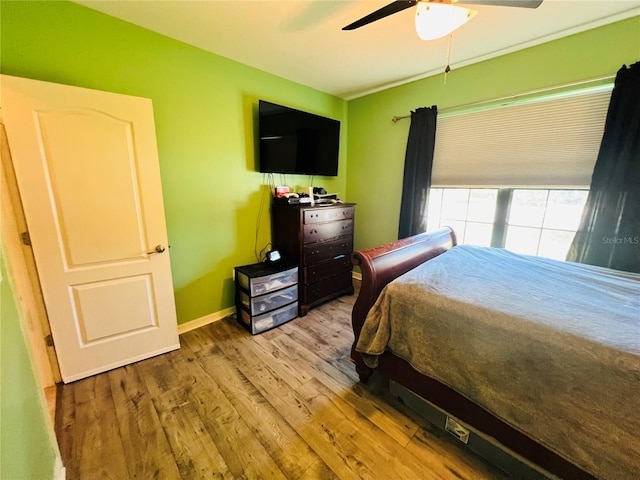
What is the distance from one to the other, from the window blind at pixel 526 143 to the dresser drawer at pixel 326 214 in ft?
3.50

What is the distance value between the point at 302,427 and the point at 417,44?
2980 mm

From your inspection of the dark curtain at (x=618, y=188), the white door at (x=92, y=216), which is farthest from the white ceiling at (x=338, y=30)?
the white door at (x=92, y=216)

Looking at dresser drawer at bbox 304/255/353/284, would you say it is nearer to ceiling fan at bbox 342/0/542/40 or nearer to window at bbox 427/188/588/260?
window at bbox 427/188/588/260

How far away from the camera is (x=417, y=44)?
2.11 m

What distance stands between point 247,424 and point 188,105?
97.9 inches

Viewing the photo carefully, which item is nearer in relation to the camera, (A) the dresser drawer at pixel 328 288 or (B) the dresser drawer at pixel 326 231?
(B) the dresser drawer at pixel 326 231

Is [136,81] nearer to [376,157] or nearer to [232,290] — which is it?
[232,290]

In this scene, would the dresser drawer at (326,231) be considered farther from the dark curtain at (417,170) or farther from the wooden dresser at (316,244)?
the dark curtain at (417,170)

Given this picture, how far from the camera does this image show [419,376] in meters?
1.41

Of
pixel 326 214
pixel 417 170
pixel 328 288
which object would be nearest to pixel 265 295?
pixel 328 288

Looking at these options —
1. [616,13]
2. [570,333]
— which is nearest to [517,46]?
[616,13]

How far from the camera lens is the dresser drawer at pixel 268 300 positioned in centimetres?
233

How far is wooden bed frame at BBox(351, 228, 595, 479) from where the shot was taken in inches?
40.9

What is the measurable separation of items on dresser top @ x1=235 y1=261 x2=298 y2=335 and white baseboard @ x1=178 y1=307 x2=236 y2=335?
0.19 metres
